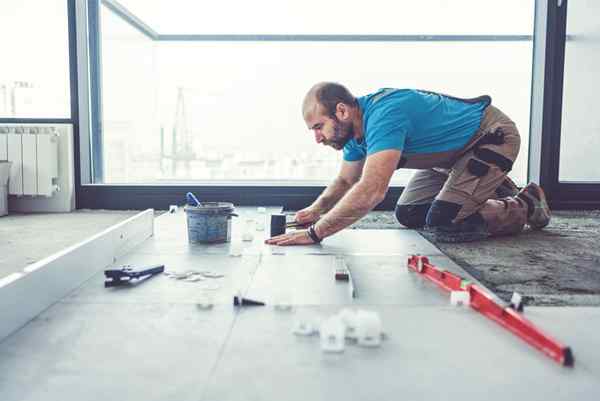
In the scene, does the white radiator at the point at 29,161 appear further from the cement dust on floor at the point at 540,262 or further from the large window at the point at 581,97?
the large window at the point at 581,97

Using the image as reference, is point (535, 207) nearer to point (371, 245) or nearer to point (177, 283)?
point (371, 245)

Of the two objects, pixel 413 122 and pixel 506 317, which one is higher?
pixel 413 122

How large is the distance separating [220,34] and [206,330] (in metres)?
3.21

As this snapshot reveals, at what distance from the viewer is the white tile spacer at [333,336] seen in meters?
1.24

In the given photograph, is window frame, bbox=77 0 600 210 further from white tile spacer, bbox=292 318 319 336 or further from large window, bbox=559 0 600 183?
white tile spacer, bbox=292 318 319 336

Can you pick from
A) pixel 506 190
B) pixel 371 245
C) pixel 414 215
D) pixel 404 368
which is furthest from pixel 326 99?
pixel 404 368

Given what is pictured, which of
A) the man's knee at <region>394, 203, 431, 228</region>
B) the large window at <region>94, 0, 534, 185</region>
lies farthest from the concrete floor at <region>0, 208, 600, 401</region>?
the large window at <region>94, 0, 534, 185</region>

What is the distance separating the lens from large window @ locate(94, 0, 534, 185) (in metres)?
4.10

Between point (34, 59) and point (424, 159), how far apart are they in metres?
2.87

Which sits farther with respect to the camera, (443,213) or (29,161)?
(29,161)

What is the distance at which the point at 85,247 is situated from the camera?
1852 millimetres

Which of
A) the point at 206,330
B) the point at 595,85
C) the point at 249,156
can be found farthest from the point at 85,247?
the point at 595,85

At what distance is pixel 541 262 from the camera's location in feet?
7.36

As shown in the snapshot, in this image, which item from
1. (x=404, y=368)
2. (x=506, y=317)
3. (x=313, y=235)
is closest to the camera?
(x=404, y=368)
